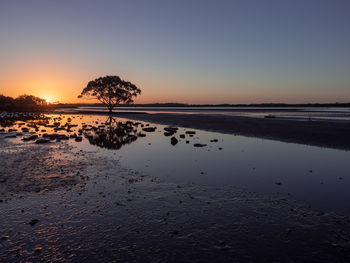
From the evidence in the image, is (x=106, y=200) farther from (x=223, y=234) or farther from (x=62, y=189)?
(x=223, y=234)

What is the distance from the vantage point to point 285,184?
44.5ft

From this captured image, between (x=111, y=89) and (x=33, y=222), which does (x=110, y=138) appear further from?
(x=111, y=89)

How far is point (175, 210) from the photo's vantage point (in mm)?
10156

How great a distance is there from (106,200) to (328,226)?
861 centimetres

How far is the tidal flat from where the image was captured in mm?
7355

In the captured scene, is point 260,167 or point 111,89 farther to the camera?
point 111,89

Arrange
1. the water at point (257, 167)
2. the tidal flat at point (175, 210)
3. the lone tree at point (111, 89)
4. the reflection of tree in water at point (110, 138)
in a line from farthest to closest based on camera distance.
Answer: the lone tree at point (111, 89) → the reflection of tree in water at point (110, 138) → the water at point (257, 167) → the tidal flat at point (175, 210)

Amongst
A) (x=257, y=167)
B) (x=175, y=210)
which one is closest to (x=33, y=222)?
(x=175, y=210)

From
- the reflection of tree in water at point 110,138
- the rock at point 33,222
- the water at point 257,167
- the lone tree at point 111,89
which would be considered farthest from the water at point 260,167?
the lone tree at point 111,89

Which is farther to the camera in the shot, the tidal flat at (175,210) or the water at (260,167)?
the water at (260,167)

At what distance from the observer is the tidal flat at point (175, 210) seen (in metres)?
7.36

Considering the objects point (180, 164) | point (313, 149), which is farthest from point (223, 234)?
point (313, 149)

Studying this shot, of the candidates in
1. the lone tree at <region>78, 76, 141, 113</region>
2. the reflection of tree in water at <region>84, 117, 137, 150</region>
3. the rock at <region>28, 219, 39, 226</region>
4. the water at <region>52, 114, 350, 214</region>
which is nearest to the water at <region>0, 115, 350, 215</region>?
the water at <region>52, 114, 350, 214</region>

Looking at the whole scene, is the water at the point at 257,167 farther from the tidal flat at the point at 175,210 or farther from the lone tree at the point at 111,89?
the lone tree at the point at 111,89
